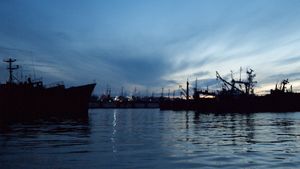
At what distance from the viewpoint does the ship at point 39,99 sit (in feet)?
247

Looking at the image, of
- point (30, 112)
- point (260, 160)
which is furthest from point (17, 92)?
point (260, 160)

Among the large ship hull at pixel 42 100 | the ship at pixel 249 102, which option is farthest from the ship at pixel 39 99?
the ship at pixel 249 102

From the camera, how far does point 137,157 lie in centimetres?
1427

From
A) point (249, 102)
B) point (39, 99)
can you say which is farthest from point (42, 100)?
point (249, 102)

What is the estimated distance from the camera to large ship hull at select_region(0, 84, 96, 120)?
75.2 metres

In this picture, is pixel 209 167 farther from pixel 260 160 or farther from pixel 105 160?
pixel 105 160

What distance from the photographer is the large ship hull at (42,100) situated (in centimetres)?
7525

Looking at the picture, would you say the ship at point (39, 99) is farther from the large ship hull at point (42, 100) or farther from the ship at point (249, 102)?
the ship at point (249, 102)

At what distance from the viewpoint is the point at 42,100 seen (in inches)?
3258

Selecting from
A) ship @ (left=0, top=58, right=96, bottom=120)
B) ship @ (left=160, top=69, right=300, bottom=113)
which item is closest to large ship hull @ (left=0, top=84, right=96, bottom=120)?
ship @ (left=0, top=58, right=96, bottom=120)

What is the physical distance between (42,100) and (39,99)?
1053 millimetres

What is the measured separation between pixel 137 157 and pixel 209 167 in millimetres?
3415

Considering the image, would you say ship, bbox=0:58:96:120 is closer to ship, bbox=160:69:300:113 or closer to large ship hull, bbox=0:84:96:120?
large ship hull, bbox=0:84:96:120

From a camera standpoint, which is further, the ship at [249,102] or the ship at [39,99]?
the ship at [249,102]
